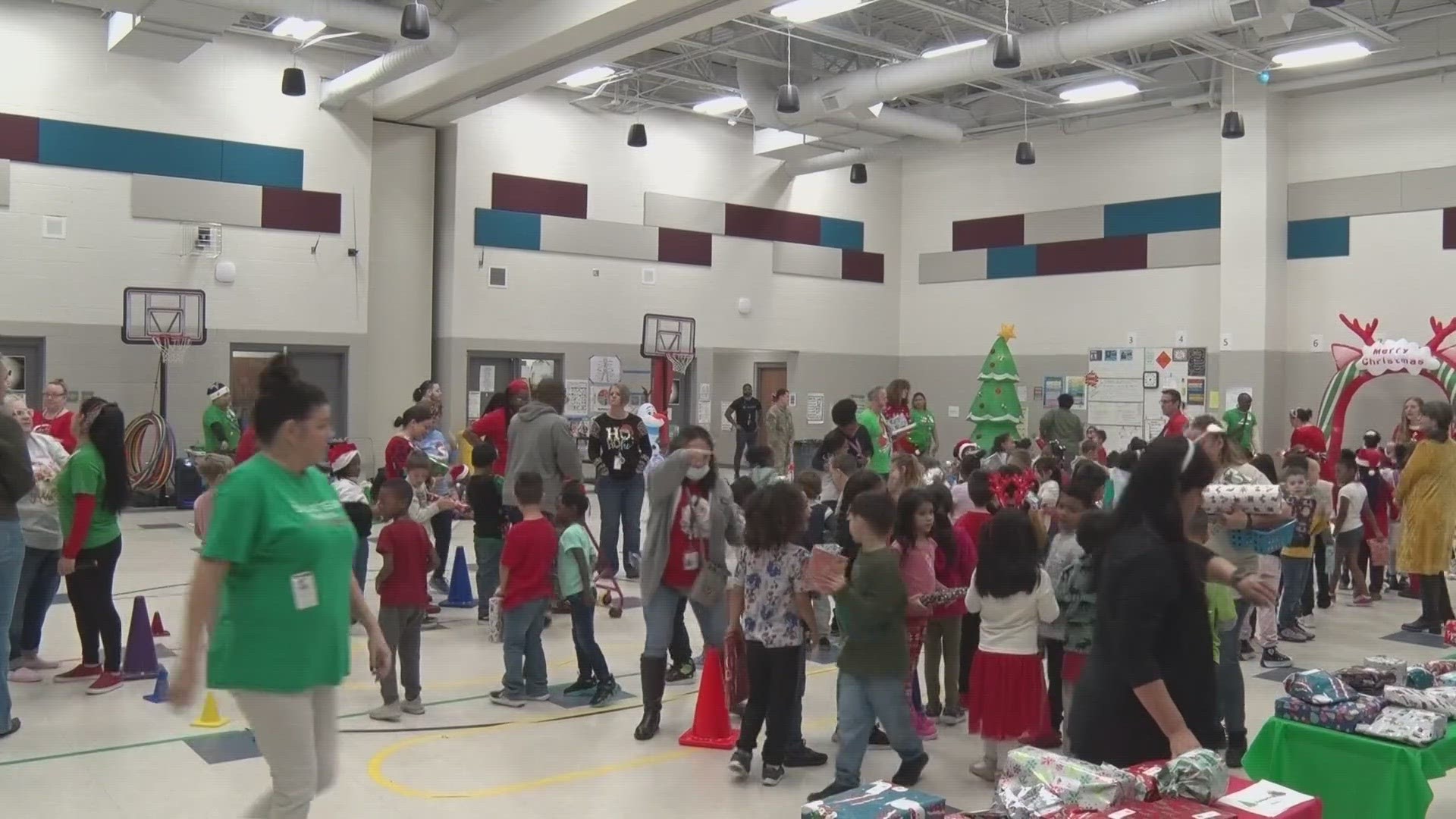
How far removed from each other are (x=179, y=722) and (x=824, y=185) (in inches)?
645

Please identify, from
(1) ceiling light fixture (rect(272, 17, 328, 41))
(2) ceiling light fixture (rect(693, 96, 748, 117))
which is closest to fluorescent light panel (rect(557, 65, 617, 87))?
(2) ceiling light fixture (rect(693, 96, 748, 117))

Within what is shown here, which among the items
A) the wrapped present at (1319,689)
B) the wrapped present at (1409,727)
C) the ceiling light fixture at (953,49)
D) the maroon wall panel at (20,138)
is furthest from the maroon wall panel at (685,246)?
the wrapped present at (1409,727)

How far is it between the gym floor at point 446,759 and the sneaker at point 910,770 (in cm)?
20

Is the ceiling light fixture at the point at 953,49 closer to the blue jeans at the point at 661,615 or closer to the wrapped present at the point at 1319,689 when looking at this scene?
the blue jeans at the point at 661,615

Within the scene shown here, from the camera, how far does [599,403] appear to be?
17.4 meters

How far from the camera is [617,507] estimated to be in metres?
8.84

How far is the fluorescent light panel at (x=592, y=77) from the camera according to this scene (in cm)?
1544

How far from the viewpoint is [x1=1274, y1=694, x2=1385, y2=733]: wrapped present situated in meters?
3.81

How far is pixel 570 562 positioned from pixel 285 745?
2.78 m

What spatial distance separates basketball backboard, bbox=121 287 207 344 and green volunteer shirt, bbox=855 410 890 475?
841 cm

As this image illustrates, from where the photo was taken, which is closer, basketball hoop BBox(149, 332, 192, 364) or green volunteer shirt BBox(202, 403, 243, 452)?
green volunteer shirt BBox(202, 403, 243, 452)

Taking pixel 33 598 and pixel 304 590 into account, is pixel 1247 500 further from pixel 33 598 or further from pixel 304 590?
pixel 33 598

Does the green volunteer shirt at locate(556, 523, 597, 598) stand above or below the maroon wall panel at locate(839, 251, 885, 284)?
below

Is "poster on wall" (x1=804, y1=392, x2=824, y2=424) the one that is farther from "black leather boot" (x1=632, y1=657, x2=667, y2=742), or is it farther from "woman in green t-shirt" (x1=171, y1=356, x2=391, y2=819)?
"woman in green t-shirt" (x1=171, y1=356, x2=391, y2=819)
